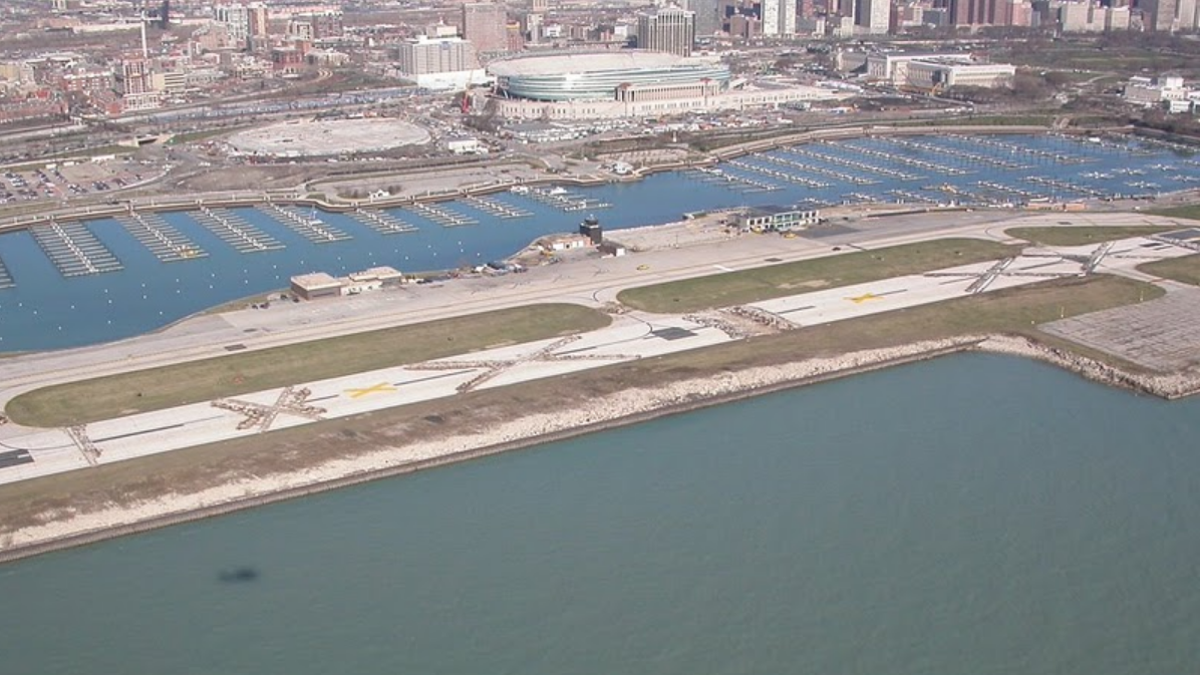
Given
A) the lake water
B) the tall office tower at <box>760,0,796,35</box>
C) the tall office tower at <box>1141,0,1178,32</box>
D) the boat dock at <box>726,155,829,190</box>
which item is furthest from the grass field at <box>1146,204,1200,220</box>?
the tall office tower at <box>1141,0,1178,32</box>

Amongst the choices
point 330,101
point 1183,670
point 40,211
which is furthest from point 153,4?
point 1183,670

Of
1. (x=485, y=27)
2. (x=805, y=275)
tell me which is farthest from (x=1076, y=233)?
(x=485, y=27)

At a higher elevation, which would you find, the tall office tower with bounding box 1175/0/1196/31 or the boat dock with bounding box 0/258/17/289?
the tall office tower with bounding box 1175/0/1196/31

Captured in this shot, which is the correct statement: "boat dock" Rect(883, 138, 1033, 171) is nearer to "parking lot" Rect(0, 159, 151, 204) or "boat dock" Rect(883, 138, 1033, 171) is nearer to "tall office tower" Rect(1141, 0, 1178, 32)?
"parking lot" Rect(0, 159, 151, 204)

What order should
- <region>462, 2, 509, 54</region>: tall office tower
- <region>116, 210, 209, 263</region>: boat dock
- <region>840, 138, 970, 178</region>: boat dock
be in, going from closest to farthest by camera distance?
<region>116, 210, 209, 263</region>: boat dock → <region>840, 138, 970, 178</region>: boat dock → <region>462, 2, 509, 54</region>: tall office tower

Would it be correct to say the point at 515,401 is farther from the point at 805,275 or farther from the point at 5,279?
the point at 5,279

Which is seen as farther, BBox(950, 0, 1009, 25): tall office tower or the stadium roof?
BBox(950, 0, 1009, 25): tall office tower

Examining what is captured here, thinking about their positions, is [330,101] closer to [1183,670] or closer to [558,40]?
[558,40]
